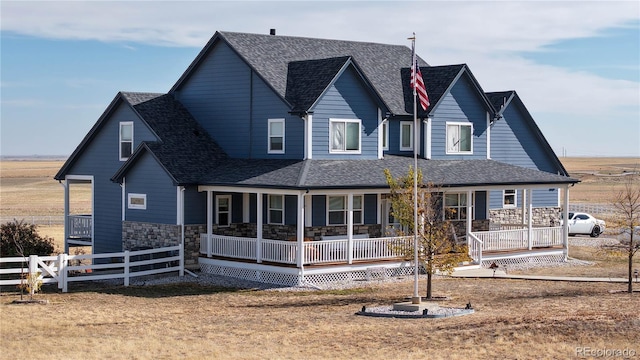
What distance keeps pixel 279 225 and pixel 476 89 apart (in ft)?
35.5

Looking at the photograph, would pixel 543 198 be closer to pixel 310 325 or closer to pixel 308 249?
pixel 308 249

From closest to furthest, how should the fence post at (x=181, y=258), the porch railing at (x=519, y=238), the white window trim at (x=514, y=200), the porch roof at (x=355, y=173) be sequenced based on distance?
the porch roof at (x=355, y=173) < the fence post at (x=181, y=258) < the porch railing at (x=519, y=238) < the white window trim at (x=514, y=200)

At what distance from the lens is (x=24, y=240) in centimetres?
4041

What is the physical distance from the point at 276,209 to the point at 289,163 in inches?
85.4

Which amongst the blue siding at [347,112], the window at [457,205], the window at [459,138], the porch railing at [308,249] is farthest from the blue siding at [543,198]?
the porch railing at [308,249]

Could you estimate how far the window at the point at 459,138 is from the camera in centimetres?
4262

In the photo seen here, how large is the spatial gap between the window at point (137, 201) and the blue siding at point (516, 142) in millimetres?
16075

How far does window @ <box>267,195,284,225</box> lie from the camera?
1511 inches

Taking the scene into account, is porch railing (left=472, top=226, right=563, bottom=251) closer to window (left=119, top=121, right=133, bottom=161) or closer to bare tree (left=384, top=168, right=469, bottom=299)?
bare tree (left=384, top=168, right=469, bottom=299)

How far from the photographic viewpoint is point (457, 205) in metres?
42.2

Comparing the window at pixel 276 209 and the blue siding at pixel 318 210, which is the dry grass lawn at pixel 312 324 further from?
the window at pixel 276 209

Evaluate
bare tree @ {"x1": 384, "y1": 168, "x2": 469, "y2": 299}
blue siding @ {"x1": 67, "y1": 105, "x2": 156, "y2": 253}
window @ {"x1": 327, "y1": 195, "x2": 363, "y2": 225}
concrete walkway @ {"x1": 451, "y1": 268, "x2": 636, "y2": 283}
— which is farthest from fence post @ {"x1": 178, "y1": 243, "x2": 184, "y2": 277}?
concrete walkway @ {"x1": 451, "y1": 268, "x2": 636, "y2": 283}

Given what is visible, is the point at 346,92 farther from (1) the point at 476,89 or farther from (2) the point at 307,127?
(1) the point at 476,89

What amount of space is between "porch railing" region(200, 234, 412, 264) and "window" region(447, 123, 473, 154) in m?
7.46
